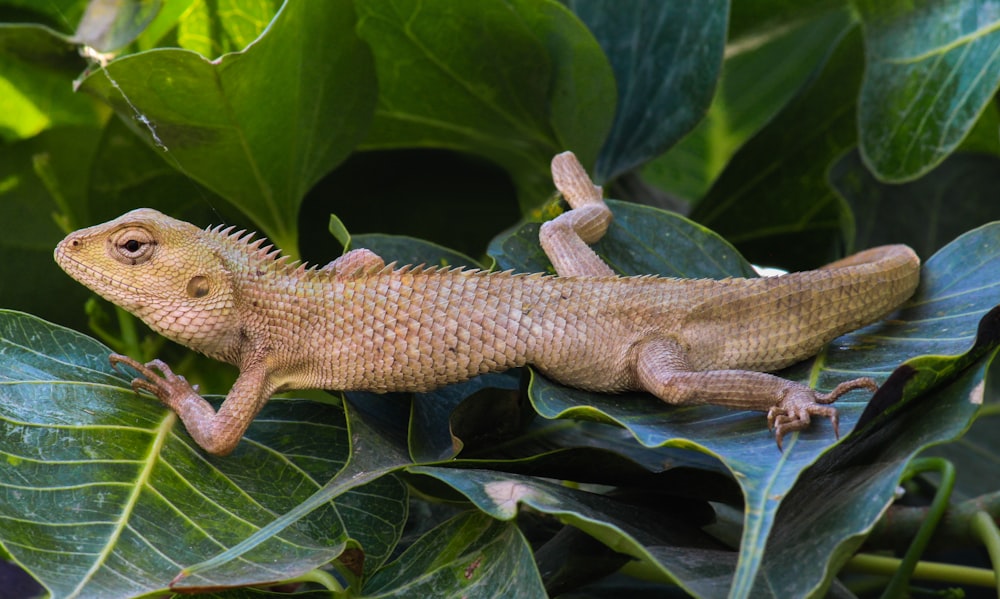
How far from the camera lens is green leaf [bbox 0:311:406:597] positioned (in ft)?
3.34

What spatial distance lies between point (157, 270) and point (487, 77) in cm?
69

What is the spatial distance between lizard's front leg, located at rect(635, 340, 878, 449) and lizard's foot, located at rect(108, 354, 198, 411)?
666mm

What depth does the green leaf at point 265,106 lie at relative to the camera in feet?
4.79

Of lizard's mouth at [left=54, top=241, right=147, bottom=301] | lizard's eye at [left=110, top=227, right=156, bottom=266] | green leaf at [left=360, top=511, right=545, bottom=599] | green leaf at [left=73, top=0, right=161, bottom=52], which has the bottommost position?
green leaf at [left=360, top=511, right=545, bottom=599]

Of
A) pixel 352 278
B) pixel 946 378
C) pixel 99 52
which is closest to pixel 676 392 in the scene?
pixel 946 378

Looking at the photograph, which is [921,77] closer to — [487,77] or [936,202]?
[936,202]

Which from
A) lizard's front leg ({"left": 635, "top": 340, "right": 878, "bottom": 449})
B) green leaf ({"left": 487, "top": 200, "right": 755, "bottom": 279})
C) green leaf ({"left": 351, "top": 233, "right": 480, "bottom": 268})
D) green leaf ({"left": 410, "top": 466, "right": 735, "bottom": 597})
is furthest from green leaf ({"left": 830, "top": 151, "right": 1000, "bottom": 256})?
green leaf ({"left": 410, "top": 466, "right": 735, "bottom": 597})

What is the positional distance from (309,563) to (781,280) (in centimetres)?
84

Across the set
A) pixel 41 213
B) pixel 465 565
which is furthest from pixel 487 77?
pixel 465 565

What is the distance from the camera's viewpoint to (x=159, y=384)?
138cm

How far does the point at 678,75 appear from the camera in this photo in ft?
6.18

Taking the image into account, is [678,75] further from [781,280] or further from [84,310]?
[84,310]

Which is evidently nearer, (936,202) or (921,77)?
(921,77)

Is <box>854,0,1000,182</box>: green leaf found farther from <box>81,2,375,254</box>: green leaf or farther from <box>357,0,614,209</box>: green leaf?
<box>81,2,375,254</box>: green leaf
